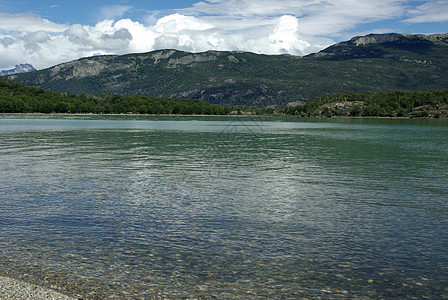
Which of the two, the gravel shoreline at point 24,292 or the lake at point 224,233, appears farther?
the lake at point 224,233

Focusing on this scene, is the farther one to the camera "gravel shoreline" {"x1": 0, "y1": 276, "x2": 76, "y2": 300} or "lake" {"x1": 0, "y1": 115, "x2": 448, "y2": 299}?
"lake" {"x1": 0, "y1": 115, "x2": 448, "y2": 299}

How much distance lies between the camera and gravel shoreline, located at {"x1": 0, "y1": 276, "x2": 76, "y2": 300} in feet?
30.9

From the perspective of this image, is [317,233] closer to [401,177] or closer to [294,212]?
[294,212]

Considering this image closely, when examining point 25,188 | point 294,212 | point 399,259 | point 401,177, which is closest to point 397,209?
point 294,212

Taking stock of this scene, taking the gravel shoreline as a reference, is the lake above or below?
below

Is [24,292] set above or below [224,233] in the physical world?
above

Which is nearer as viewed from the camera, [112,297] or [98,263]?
[112,297]

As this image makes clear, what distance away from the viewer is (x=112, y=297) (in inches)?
396

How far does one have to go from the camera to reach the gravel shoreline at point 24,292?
371 inches

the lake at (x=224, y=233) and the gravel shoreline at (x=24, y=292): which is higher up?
the gravel shoreline at (x=24, y=292)

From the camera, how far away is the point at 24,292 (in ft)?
31.9

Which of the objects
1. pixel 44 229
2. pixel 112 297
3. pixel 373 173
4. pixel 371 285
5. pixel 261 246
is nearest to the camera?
pixel 112 297

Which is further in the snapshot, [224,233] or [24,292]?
[224,233]

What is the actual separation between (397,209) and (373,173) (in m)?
12.8
